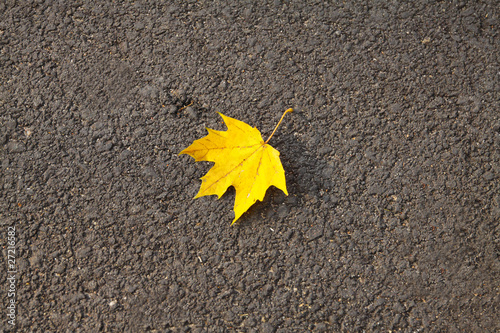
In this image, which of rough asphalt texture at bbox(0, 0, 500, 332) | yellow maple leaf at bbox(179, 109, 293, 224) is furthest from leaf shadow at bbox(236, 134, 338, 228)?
yellow maple leaf at bbox(179, 109, 293, 224)

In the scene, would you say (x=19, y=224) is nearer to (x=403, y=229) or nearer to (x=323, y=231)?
(x=323, y=231)

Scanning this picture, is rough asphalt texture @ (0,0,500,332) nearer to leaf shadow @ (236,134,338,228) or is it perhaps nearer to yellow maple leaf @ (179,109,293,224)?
leaf shadow @ (236,134,338,228)

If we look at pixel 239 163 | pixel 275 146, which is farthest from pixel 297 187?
pixel 239 163

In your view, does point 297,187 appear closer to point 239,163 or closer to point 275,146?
point 275,146

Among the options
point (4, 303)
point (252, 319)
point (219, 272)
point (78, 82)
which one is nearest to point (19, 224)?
point (4, 303)

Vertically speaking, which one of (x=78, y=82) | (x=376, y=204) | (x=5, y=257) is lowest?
(x=5, y=257)

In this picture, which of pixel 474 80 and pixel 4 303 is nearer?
pixel 4 303
